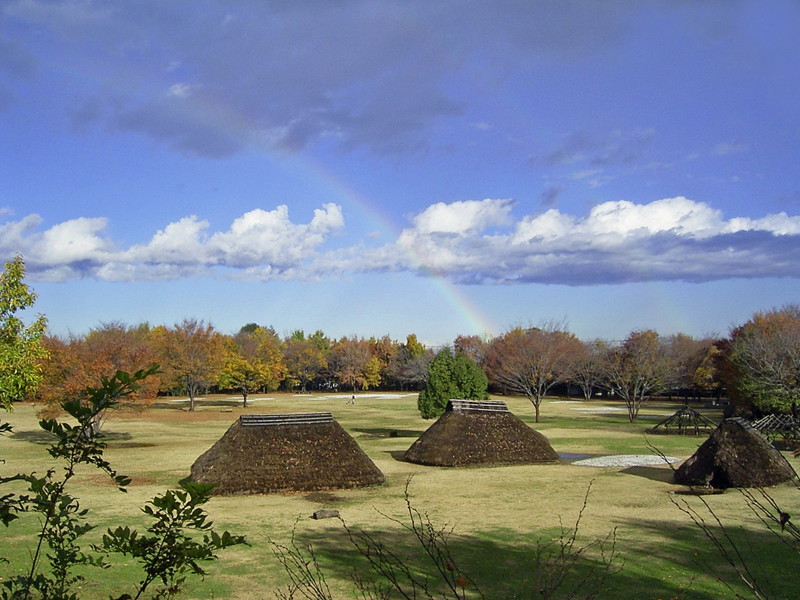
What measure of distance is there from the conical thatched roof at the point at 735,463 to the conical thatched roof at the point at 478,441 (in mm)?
6144

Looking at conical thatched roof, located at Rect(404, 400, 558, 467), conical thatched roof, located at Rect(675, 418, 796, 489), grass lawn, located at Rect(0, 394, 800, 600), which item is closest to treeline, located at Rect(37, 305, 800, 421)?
grass lawn, located at Rect(0, 394, 800, 600)

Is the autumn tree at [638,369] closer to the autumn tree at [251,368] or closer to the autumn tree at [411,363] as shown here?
the autumn tree at [251,368]

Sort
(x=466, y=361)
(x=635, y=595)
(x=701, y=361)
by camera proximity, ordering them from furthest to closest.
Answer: (x=701, y=361)
(x=466, y=361)
(x=635, y=595)

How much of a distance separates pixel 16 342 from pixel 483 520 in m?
13.0

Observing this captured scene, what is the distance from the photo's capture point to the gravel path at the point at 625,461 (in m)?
25.1

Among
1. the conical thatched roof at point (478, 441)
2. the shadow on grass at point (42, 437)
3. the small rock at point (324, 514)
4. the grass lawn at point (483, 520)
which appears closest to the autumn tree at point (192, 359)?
the shadow on grass at point (42, 437)

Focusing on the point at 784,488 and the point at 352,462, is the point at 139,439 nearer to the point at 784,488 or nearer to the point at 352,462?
the point at 352,462

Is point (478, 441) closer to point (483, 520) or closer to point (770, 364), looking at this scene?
point (483, 520)

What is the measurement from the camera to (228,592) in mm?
10516

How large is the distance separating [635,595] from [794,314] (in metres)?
52.6

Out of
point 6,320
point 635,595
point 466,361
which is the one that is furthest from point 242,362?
point 635,595

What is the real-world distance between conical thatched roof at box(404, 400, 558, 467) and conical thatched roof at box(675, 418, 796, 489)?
6144mm

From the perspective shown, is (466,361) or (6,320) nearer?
(6,320)

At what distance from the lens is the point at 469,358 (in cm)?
3481
